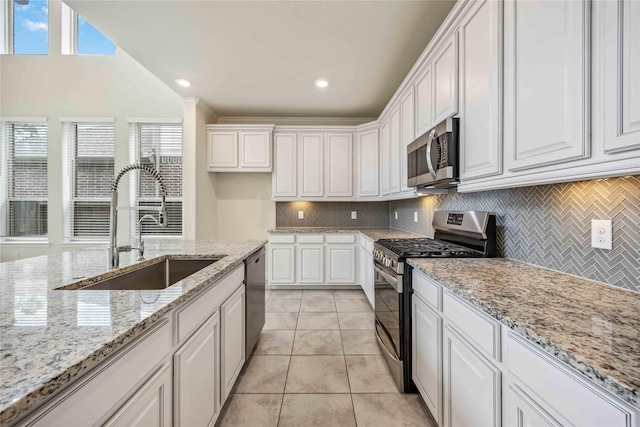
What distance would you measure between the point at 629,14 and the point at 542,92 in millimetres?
300

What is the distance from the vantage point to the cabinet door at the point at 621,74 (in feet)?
2.33

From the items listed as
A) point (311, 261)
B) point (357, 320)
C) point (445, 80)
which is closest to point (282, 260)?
point (311, 261)

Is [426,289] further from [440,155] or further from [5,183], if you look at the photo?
[5,183]

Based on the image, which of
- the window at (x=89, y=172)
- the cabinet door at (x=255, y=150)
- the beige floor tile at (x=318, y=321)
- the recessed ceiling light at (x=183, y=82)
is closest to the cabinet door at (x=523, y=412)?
the beige floor tile at (x=318, y=321)

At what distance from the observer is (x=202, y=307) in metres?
1.20

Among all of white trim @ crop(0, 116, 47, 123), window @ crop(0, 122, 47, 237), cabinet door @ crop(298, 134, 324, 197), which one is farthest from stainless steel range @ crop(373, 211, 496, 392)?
white trim @ crop(0, 116, 47, 123)

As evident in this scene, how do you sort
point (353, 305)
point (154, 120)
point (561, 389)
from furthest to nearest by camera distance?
point (154, 120), point (353, 305), point (561, 389)

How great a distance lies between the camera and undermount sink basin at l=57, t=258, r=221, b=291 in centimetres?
141

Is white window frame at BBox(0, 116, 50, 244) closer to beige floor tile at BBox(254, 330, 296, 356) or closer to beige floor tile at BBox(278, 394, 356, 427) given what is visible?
beige floor tile at BBox(254, 330, 296, 356)

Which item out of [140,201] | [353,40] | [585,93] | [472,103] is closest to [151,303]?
[585,93]

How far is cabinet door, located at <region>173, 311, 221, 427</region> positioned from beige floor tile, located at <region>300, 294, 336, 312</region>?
1.88 meters

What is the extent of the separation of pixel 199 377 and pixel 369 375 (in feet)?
4.17

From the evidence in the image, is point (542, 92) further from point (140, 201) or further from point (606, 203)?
point (140, 201)

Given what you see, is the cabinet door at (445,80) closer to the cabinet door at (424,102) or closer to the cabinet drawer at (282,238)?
the cabinet door at (424,102)
